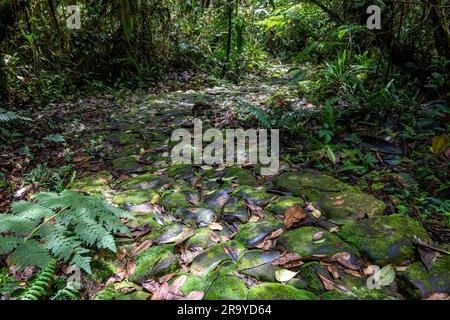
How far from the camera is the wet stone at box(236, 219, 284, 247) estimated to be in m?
2.10

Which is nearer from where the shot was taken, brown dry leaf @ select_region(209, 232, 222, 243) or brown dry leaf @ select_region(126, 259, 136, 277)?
brown dry leaf @ select_region(126, 259, 136, 277)

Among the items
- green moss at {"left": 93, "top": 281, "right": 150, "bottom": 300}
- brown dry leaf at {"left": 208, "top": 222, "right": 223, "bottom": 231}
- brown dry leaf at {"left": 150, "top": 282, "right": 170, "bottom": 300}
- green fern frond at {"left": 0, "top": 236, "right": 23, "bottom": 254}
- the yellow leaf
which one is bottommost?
green moss at {"left": 93, "top": 281, "right": 150, "bottom": 300}

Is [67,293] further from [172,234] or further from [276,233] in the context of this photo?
[276,233]

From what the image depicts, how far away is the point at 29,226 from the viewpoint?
198 cm

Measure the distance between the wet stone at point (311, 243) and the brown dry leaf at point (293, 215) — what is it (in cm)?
8

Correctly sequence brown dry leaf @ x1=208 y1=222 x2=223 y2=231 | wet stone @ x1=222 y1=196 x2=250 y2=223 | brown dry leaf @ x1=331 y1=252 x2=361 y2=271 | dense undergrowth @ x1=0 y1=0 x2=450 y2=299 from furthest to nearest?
dense undergrowth @ x1=0 y1=0 x2=450 y2=299, wet stone @ x1=222 y1=196 x2=250 y2=223, brown dry leaf @ x1=208 y1=222 x2=223 y2=231, brown dry leaf @ x1=331 y1=252 x2=361 y2=271

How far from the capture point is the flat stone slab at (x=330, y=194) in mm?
2330

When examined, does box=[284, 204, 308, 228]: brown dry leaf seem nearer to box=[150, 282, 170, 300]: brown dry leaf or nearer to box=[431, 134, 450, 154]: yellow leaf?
box=[150, 282, 170, 300]: brown dry leaf

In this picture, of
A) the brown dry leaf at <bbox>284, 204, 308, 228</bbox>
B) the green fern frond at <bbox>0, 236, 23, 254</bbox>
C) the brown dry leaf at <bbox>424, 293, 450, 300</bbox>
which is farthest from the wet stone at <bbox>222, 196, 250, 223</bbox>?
the green fern frond at <bbox>0, 236, 23, 254</bbox>

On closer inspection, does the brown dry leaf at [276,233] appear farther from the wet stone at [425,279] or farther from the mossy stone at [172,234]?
the wet stone at [425,279]

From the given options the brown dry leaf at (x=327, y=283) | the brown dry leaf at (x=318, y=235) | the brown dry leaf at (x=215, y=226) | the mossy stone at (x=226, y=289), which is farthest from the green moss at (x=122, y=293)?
the brown dry leaf at (x=318, y=235)

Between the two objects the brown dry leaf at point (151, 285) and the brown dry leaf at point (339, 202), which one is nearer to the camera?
the brown dry leaf at point (151, 285)

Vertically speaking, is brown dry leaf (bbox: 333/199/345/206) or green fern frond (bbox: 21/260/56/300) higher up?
brown dry leaf (bbox: 333/199/345/206)

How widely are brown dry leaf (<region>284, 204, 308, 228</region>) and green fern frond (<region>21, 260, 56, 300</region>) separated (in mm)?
1386
